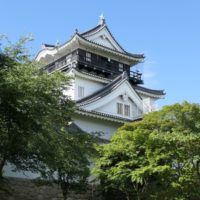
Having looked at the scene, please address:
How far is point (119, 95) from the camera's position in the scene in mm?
35156

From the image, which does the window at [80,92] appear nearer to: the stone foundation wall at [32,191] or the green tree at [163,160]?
the stone foundation wall at [32,191]

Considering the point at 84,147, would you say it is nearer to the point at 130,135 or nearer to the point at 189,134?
the point at 130,135

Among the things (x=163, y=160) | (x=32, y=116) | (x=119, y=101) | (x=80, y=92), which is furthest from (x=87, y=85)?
(x=32, y=116)

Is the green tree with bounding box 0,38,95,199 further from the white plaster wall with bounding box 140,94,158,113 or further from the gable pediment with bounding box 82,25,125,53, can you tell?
the gable pediment with bounding box 82,25,125,53

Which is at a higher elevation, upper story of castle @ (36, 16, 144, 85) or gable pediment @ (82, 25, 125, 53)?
gable pediment @ (82, 25, 125, 53)

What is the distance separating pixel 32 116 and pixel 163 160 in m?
8.23

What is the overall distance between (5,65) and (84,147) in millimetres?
6368

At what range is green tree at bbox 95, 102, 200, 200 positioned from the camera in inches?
757

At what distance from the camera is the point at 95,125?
31125mm

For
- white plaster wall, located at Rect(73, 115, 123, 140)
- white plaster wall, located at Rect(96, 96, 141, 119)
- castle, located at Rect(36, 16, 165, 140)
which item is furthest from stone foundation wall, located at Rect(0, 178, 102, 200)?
white plaster wall, located at Rect(96, 96, 141, 119)

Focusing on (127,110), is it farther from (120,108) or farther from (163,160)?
(163,160)

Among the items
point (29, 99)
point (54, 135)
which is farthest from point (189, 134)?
point (29, 99)

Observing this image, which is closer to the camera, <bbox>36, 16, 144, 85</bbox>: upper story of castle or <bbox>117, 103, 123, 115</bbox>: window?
<bbox>117, 103, 123, 115</bbox>: window

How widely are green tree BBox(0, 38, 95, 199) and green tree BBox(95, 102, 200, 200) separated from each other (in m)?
2.87
